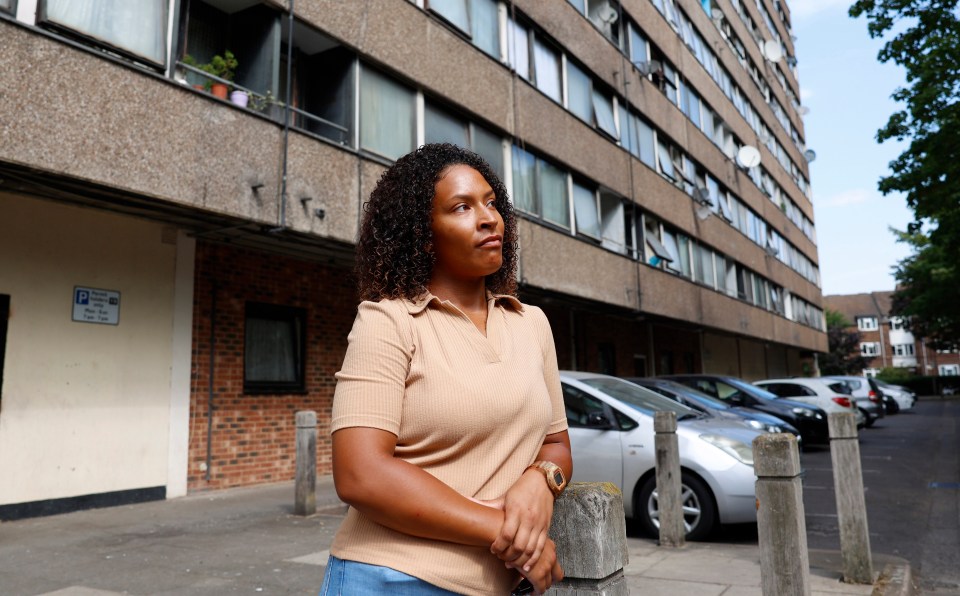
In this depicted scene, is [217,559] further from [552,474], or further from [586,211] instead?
[586,211]

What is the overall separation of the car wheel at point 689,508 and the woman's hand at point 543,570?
572 centimetres

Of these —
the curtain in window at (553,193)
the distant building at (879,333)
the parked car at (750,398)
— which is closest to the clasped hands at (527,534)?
the parked car at (750,398)

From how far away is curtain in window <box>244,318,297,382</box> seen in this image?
10438 millimetres

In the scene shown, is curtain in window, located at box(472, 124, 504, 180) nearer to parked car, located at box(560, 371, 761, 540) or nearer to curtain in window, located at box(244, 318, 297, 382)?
curtain in window, located at box(244, 318, 297, 382)

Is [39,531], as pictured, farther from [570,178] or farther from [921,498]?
[570,178]

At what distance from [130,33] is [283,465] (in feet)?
19.9

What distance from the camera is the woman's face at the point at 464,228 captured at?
1673 millimetres

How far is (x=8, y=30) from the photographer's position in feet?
20.9

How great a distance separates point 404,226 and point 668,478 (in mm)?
5309

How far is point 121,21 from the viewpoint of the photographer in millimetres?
7648

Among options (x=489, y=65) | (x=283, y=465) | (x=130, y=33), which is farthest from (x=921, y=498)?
(x=130, y=33)

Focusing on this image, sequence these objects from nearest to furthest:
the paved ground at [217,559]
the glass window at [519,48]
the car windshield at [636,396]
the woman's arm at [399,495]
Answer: the woman's arm at [399,495] < the paved ground at [217,559] < the car windshield at [636,396] < the glass window at [519,48]

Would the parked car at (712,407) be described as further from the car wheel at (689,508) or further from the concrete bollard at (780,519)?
the concrete bollard at (780,519)

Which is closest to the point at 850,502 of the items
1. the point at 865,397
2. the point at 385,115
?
the point at 385,115
